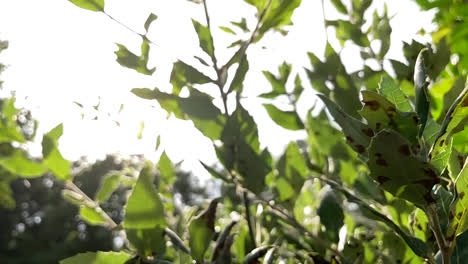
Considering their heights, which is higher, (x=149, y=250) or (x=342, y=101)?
(x=342, y=101)

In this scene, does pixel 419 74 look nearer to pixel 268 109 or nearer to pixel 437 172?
pixel 437 172

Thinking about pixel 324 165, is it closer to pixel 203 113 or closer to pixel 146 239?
pixel 203 113

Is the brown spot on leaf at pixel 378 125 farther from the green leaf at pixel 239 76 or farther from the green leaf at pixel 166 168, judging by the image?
the green leaf at pixel 166 168

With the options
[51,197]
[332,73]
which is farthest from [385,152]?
[51,197]

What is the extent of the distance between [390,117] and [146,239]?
0.97ft

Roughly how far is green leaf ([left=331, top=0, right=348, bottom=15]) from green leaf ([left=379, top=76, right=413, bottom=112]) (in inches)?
27.4

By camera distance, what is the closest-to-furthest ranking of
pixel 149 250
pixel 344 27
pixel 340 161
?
pixel 149 250, pixel 340 161, pixel 344 27

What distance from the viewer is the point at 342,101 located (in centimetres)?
79

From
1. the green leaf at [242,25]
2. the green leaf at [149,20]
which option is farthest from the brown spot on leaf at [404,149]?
the green leaf at [242,25]

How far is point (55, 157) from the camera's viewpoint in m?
0.82

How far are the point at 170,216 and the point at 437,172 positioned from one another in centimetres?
59

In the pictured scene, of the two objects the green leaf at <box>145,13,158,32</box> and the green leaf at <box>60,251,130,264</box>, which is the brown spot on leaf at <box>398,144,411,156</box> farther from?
the green leaf at <box>145,13,158,32</box>

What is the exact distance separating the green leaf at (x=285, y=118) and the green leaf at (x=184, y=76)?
8.4 inches

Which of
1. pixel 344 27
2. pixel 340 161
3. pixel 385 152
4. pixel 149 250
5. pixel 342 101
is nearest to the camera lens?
pixel 385 152
